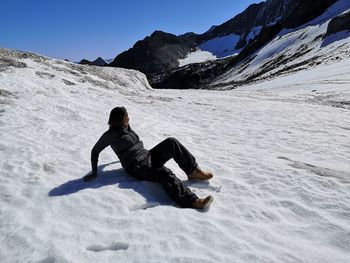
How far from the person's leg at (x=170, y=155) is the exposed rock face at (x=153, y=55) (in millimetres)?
135154

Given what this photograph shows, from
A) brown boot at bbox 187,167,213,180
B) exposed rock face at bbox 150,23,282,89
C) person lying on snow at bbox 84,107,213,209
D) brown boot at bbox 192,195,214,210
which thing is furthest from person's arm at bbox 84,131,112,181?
exposed rock face at bbox 150,23,282,89

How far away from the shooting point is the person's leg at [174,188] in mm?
6422

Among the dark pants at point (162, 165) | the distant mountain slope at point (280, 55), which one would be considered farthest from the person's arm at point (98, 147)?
the distant mountain slope at point (280, 55)

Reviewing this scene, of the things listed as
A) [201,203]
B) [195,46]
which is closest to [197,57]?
[195,46]

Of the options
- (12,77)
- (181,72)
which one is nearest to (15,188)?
(12,77)

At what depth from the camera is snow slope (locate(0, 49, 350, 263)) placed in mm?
5137

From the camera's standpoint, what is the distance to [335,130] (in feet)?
44.4

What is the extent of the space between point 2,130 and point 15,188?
157 inches

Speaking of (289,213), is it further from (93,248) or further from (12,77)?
(12,77)

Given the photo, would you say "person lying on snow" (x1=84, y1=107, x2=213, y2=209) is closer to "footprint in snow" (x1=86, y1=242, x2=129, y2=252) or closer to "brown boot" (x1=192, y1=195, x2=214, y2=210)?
"brown boot" (x1=192, y1=195, x2=214, y2=210)

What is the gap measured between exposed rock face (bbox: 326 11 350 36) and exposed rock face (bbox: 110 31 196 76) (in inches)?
3226

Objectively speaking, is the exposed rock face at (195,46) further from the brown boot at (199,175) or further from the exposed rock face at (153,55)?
the brown boot at (199,175)

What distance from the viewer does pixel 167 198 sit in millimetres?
6805

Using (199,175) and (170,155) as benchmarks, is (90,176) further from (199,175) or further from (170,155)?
(199,175)
